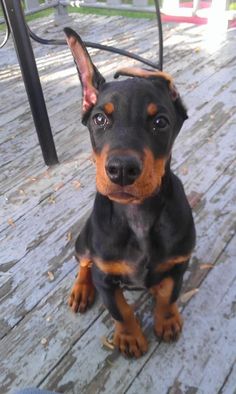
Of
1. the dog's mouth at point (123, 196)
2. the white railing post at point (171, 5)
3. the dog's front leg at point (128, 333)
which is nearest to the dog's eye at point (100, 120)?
the dog's mouth at point (123, 196)

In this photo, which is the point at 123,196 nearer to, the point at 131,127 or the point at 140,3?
the point at 131,127

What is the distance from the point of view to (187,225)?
168 cm

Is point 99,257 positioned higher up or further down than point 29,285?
higher up

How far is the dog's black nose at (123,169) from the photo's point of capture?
1278mm

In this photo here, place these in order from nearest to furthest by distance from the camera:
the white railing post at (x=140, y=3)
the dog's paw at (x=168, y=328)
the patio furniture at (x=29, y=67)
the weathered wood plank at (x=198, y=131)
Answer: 1. the dog's paw at (x=168, y=328)
2. the patio furniture at (x=29, y=67)
3. the weathered wood plank at (x=198, y=131)
4. the white railing post at (x=140, y=3)

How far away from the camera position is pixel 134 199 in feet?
4.63

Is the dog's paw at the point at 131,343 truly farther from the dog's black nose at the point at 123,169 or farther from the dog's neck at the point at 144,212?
the dog's black nose at the point at 123,169

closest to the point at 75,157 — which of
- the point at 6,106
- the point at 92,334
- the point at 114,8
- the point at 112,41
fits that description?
the point at 6,106

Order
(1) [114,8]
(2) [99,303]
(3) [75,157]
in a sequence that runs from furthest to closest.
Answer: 1. (1) [114,8]
2. (3) [75,157]
3. (2) [99,303]

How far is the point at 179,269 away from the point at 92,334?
0.53 m

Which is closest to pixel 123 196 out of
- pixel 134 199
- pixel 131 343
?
pixel 134 199

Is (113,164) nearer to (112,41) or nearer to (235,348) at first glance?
(235,348)

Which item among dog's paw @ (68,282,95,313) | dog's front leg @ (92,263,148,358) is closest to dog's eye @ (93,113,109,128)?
dog's front leg @ (92,263,148,358)

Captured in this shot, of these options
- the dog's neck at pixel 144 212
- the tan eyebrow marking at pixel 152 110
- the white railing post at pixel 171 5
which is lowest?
the white railing post at pixel 171 5
